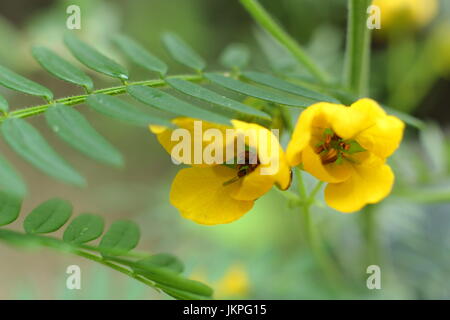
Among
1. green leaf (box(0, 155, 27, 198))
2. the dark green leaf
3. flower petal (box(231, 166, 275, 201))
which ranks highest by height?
flower petal (box(231, 166, 275, 201))

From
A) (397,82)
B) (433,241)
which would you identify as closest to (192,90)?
(433,241)

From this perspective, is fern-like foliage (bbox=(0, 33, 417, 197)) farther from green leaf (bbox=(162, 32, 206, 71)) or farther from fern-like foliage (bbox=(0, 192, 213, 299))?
fern-like foliage (bbox=(0, 192, 213, 299))

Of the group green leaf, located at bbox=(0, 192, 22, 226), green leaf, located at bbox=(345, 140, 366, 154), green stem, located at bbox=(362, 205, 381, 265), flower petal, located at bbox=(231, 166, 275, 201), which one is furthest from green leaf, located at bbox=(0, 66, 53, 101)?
green stem, located at bbox=(362, 205, 381, 265)

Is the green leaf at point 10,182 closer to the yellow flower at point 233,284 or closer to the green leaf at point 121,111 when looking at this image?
the green leaf at point 121,111

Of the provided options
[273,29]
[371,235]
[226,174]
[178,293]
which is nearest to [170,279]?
[178,293]

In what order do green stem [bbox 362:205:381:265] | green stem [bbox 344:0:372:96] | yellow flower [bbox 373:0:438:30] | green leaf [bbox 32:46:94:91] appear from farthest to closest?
yellow flower [bbox 373:0:438:30] < green stem [bbox 362:205:381:265] < green stem [bbox 344:0:372:96] < green leaf [bbox 32:46:94:91]
